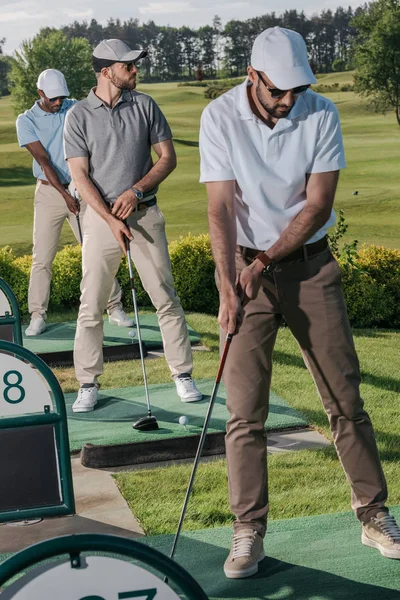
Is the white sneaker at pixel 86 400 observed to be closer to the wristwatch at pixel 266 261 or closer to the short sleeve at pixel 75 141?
the short sleeve at pixel 75 141

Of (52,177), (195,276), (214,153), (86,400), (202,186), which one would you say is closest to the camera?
(214,153)

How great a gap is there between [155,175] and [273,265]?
2.44 m

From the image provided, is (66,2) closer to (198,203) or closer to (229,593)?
(198,203)

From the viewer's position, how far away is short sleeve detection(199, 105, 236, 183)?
11.5 feet

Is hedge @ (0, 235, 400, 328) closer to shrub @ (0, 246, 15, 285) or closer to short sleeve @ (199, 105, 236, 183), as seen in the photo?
shrub @ (0, 246, 15, 285)

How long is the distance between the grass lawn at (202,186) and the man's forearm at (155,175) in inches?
563

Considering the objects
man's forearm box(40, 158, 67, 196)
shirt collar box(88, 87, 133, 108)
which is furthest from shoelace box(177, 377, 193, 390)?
man's forearm box(40, 158, 67, 196)

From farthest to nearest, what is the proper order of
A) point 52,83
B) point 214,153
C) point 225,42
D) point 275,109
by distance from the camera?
1. point 225,42
2. point 52,83
3. point 214,153
4. point 275,109

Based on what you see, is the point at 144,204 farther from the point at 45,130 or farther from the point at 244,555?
the point at 244,555

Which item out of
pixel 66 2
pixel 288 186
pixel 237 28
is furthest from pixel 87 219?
pixel 66 2

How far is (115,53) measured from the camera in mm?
5699

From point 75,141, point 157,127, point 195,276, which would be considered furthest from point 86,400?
point 195,276

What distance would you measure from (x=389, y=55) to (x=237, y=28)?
34.1 meters

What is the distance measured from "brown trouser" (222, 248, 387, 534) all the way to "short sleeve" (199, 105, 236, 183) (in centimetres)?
30
